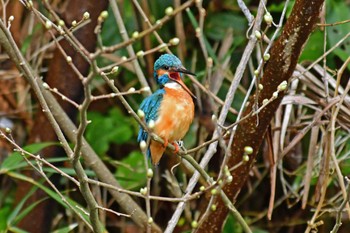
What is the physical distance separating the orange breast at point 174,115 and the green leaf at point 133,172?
93cm

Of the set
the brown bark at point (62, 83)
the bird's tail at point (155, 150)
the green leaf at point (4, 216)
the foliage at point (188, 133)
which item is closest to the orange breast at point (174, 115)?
the bird's tail at point (155, 150)

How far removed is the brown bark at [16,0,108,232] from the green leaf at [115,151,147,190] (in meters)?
0.32

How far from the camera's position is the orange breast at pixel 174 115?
8.89ft

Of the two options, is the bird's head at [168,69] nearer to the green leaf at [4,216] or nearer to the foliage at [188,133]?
the foliage at [188,133]

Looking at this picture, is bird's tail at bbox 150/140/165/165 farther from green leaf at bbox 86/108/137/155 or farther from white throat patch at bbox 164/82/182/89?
green leaf at bbox 86/108/137/155

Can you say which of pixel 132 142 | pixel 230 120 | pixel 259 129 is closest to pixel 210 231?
pixel 259 129

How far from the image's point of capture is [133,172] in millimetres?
3873

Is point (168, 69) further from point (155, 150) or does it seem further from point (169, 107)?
point (155, 150)

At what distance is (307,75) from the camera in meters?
3.30

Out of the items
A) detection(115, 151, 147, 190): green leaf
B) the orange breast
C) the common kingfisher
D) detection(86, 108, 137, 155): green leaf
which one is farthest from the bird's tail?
detection(86, 108, 137, 155): green leaf

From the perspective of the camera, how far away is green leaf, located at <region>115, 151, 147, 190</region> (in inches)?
147

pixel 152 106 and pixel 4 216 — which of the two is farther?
pixel 4 216

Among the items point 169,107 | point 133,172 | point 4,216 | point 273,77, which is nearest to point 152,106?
point 169,107

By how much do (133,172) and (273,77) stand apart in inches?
49.3
